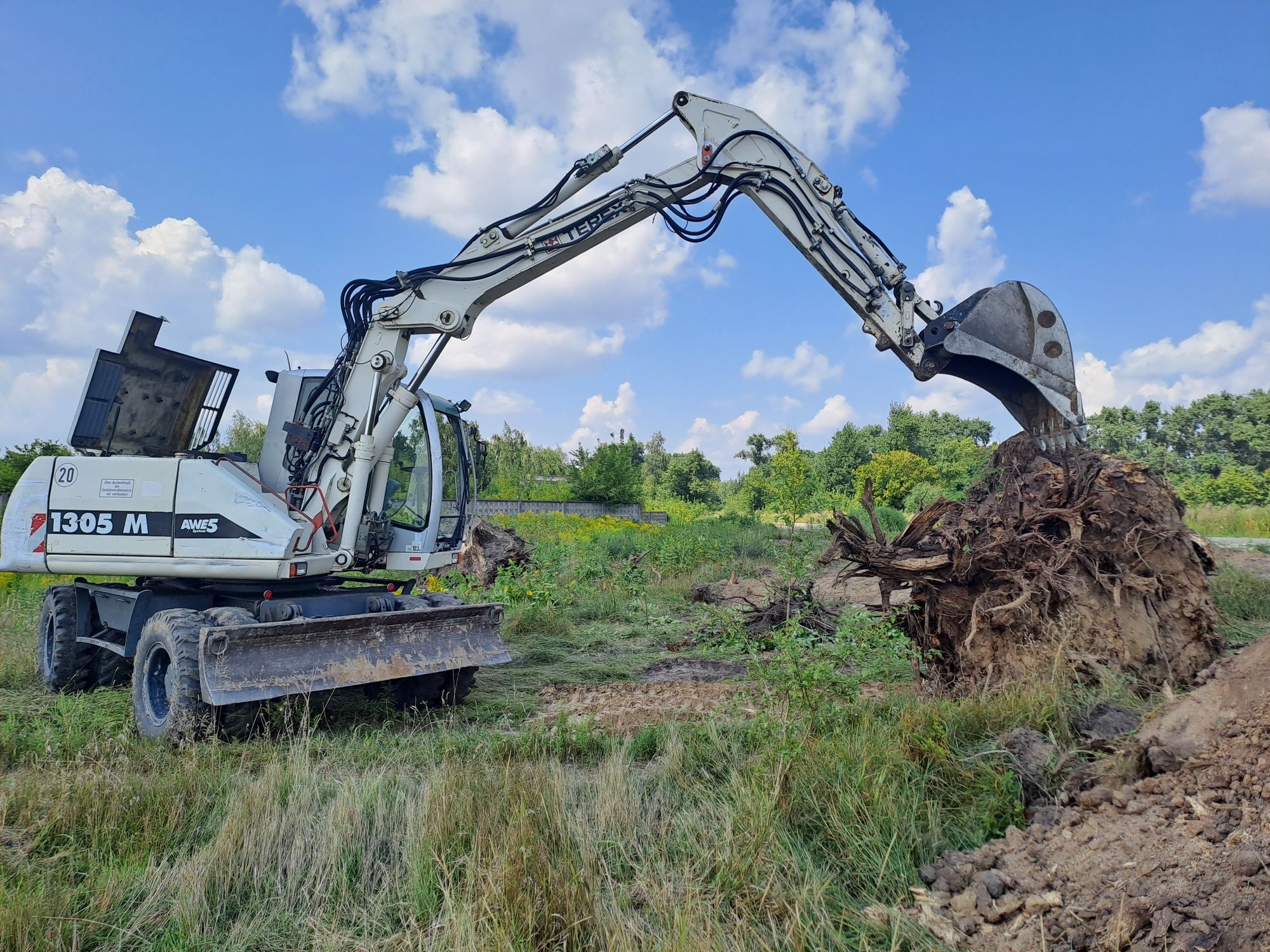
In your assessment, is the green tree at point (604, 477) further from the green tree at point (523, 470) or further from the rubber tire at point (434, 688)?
the rubber tire at point (434, 688)

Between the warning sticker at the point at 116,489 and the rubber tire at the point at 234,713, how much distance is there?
1469 millimetres

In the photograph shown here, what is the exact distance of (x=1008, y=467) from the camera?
658 centimetres

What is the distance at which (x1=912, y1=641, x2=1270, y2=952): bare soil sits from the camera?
2504mm

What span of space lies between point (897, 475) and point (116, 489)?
37340 millimetres

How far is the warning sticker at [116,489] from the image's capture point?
21.4 ft

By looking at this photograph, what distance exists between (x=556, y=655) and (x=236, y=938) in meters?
6.00

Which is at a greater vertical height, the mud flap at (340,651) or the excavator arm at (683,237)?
the excavator arm at (683,237)

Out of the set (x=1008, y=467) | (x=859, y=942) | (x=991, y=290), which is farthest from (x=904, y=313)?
(x=859, y=942)

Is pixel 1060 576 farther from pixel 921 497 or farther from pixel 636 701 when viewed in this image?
pixel 921 497

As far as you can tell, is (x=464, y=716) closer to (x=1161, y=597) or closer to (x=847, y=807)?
(x=847, y=807)

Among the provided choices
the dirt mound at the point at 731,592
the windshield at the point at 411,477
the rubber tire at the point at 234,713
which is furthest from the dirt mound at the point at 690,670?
the rubber tire at the point at 234,713

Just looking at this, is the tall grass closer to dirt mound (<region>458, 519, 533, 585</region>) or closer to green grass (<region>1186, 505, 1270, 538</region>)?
dirt mound (<region>458, 519, 533, 585</region>)

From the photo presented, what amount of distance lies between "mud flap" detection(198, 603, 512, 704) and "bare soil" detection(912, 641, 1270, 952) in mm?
4217

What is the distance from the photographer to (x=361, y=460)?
683 centimetres
